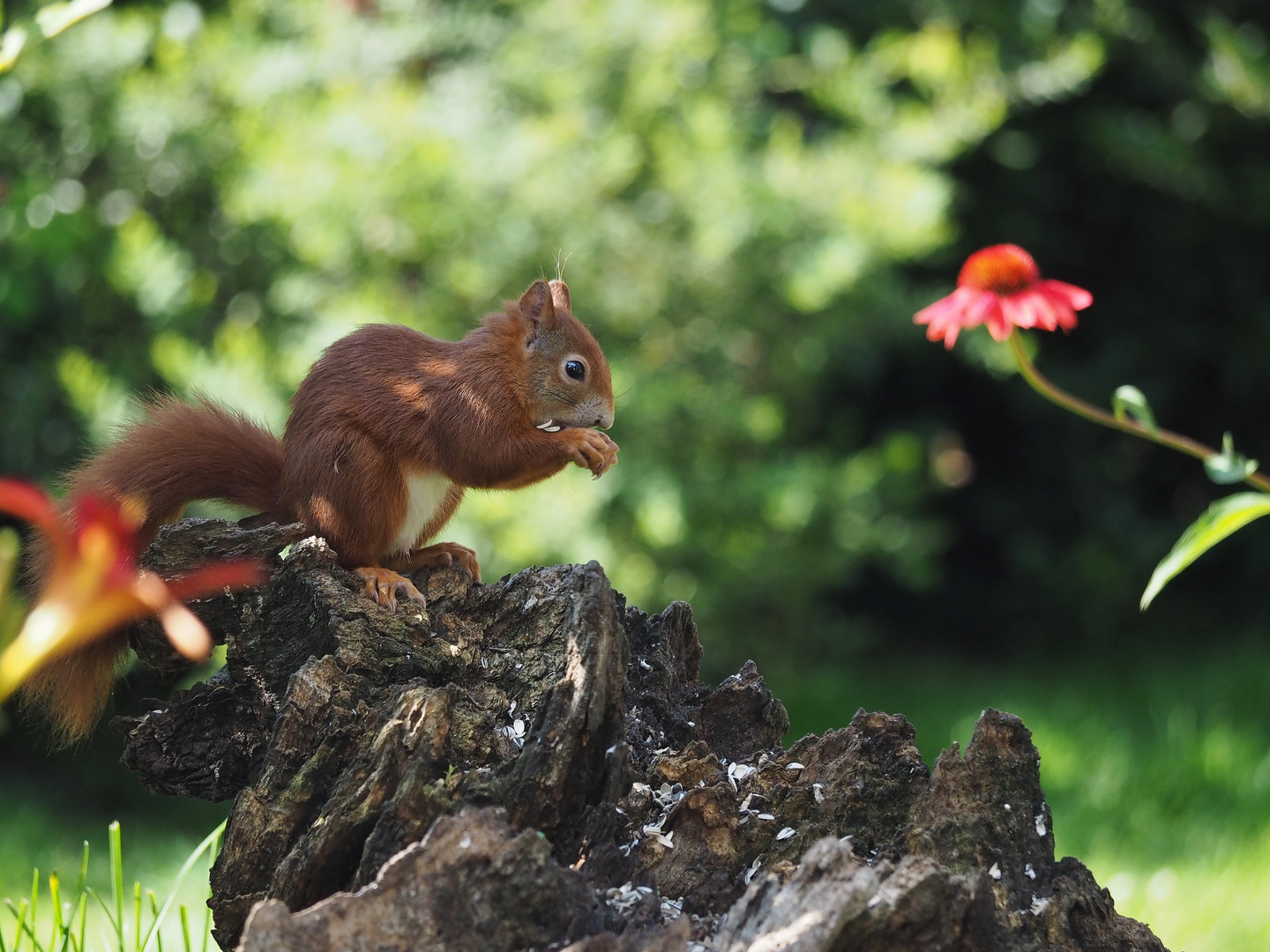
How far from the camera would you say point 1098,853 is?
2.99 meters

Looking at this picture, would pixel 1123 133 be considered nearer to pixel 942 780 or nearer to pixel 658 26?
pixel 658 26

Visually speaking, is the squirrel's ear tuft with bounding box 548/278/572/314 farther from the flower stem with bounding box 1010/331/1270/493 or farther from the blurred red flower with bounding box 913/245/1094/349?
the flower stem with bounding box 1010/331/1270/493

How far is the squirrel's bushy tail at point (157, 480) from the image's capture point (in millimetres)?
1766

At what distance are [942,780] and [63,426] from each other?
2.85 metres

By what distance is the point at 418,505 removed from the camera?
1.95m

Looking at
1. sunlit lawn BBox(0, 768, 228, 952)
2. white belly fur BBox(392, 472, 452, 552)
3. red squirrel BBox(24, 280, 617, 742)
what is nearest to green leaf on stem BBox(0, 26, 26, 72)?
red squirrel BBox(24, 280, 617, 742)

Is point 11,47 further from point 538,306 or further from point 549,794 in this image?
point 538,306

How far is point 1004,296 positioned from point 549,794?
89 centimetres

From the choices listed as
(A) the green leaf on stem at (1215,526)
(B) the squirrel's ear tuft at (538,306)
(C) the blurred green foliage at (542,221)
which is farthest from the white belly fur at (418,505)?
(C) the blurred green foliage at (542,221)

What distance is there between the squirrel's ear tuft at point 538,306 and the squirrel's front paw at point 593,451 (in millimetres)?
247

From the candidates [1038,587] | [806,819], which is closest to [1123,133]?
[1038,587]

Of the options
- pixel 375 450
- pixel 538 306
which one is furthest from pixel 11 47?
pixel 538 306

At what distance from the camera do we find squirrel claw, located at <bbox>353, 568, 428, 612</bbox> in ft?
5.68

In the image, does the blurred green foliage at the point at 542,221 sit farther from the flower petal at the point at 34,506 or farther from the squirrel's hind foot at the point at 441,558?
→ the flower petal at the point at 34,506
